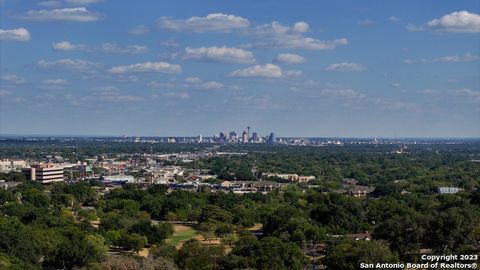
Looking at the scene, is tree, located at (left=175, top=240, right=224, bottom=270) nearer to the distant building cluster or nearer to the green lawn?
the green lawn

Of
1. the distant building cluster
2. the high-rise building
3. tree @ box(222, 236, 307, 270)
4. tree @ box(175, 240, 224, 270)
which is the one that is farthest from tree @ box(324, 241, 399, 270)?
the distant building cluster

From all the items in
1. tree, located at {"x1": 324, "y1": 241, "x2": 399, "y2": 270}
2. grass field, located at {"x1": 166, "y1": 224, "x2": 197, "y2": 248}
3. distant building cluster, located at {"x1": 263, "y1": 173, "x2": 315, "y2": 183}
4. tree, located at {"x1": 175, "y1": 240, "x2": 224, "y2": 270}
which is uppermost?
tree, located at {"x1": 324, "y1": 241, "x2": 399, "y2": 270}

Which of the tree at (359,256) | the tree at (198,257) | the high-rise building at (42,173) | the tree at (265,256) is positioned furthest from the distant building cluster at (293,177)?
the tree at (359,256)

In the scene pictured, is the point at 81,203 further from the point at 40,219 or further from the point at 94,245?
the point at 94,245

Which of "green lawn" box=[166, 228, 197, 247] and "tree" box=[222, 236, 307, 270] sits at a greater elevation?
"tree" box=[222, 236, 307, 270]

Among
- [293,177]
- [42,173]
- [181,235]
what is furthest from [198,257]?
[293,177]

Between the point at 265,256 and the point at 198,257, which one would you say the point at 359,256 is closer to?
the point at 265,256

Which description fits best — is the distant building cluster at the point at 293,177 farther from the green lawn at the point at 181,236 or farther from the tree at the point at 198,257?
the tree at the point at 198,257
